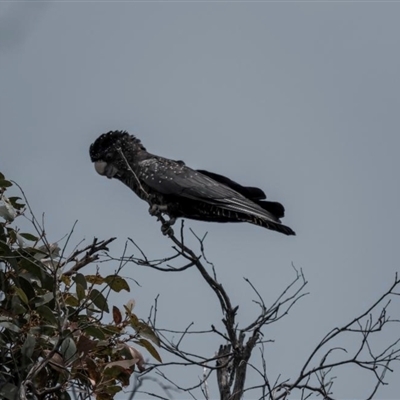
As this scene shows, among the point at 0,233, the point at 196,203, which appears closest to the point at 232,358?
the point at 0,233

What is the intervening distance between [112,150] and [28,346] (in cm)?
313

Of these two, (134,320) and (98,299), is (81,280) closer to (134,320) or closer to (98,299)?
(98,299)

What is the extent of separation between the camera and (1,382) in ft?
12.2

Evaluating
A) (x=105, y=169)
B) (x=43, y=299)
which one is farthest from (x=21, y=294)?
(x=105, y=169)

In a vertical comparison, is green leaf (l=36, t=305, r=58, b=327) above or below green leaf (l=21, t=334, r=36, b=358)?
above

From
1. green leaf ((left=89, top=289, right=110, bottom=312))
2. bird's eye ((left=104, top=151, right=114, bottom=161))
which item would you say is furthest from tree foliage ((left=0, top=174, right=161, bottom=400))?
bird's eye ((left=104, top=151, right=114, bottom=161))

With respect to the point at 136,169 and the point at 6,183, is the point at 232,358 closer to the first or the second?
the point at 6,183

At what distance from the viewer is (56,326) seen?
383 centimetres

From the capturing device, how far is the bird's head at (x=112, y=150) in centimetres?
658

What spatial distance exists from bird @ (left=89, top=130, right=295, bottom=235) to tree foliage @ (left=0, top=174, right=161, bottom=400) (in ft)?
4.01

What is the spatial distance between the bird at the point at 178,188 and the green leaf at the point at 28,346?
1687 mm

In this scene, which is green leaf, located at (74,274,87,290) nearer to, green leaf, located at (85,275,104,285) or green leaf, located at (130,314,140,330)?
green leaf, located at (85,275,104,285)

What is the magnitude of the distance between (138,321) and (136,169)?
2.54 meters

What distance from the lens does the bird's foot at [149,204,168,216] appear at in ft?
19.5
